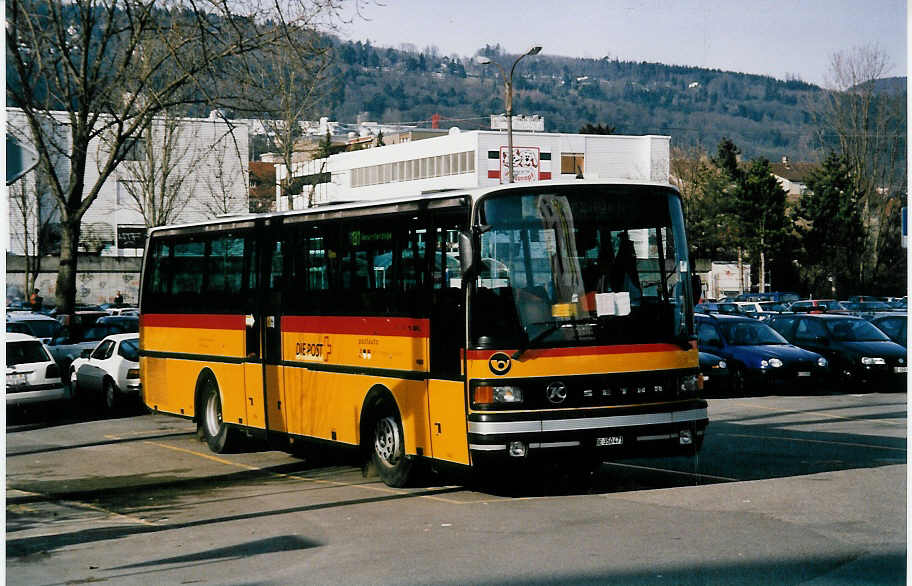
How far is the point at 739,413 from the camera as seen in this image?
21453 mm

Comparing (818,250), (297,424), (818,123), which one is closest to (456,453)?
(297,424)

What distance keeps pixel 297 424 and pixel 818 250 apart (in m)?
70.1

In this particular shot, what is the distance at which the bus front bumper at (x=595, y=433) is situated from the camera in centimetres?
1149

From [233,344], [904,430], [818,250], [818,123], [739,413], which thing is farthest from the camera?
[818,250]

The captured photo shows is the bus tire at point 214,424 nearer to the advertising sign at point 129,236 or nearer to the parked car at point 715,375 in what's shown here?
the parked car at point 715,375

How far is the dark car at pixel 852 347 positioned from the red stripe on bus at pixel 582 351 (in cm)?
1536

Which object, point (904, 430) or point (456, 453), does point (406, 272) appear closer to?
point (456, 453)

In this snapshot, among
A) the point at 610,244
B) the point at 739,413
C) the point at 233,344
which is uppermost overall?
the point at 610,244

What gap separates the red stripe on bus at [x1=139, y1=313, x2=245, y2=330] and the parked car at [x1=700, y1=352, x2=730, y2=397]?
439 inches

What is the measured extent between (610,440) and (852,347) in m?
16.5

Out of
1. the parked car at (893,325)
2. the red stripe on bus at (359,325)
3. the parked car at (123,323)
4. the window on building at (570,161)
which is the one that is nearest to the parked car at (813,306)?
the parked car at (893,325)

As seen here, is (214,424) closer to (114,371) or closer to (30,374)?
(30,374)

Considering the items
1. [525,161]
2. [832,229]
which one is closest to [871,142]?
[832,229]

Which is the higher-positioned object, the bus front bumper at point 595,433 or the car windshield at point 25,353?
the car windshield at point 25,353
